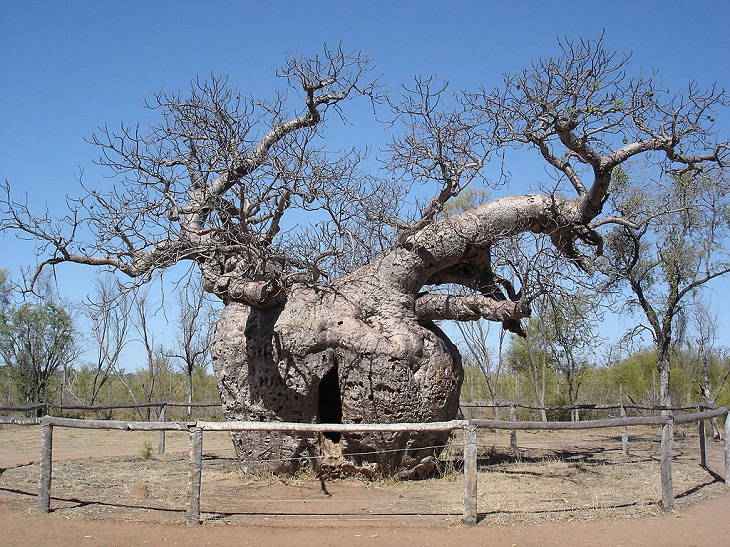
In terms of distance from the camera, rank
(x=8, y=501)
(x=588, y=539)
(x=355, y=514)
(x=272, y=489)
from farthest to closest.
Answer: (x=272, y=489) → (x=8, y=501) → (x=355, y=514) → (x=588, y=539)

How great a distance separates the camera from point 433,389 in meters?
8.25

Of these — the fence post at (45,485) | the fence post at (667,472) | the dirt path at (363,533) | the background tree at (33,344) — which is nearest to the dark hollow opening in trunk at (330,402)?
the dirt path at (363,533)

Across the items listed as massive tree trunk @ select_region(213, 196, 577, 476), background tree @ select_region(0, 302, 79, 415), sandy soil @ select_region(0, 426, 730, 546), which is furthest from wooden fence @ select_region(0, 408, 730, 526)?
background tree @ select_region(0, 302, 79, 415)

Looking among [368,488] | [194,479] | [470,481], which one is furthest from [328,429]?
[368,488]

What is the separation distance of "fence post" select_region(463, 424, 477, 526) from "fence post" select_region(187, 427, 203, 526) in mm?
2310

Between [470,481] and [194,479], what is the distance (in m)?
2.40

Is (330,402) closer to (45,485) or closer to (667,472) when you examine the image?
(45,485)

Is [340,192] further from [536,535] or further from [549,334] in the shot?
[549,334]

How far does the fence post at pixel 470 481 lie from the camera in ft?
19.5

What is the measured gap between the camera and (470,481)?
19.8ft

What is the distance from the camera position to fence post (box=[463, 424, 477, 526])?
5.95 m

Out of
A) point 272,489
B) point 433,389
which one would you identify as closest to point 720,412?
point 433,389

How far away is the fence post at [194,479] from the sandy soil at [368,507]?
10 cm

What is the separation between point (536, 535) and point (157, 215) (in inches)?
216
